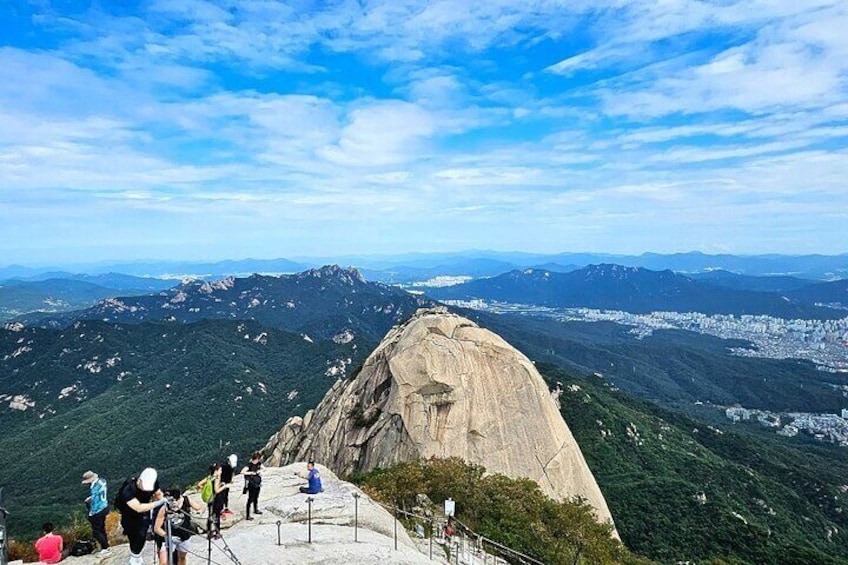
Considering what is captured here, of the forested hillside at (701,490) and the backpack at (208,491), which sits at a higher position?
the backpack at (208,491)

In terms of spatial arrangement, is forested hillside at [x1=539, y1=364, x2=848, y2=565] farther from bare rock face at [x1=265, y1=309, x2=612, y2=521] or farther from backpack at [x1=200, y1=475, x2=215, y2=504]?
backpack at [x1=200, y1=475, x2=215, y2=504]

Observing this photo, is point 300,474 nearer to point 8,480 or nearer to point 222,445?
point 222,445

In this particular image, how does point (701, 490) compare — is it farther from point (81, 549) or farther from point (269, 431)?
point (269, 431)

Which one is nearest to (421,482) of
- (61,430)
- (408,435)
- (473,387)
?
(408,435)

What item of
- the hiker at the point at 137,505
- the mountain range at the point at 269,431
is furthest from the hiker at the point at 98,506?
the mountain range at the point at 269,431

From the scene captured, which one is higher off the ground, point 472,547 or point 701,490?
point 472,547

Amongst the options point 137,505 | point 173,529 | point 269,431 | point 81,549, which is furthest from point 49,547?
point 269,431

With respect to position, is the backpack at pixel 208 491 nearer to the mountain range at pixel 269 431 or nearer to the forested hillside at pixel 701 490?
the mountain range at pixel 269 431
